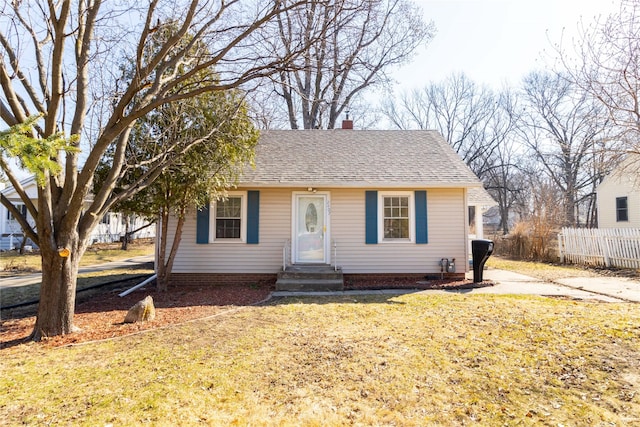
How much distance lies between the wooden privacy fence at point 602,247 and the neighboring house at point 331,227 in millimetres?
5900

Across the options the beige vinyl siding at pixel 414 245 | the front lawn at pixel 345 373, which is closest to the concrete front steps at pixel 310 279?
the beige vinyl siding at pixel 414 245

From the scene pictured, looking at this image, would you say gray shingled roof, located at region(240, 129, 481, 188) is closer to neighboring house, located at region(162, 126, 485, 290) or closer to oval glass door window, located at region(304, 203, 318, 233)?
neighboring house, located at region(162, 126, 485, 290)

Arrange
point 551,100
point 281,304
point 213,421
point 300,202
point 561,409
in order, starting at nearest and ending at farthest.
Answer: point 213,421 < point 561,409 < point 281,304 < point 300,202 < point 551,100

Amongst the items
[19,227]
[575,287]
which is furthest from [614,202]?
[19,227]

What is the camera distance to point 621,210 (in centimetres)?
1861

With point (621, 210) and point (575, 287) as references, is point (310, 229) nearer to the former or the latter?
point (575, 287)

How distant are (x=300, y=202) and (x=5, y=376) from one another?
719 cm

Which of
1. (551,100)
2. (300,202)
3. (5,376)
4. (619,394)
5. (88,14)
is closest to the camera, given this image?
(619,394)

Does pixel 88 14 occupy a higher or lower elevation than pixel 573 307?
higher

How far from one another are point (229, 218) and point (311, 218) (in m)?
2.33

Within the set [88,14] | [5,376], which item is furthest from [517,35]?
[5,376]

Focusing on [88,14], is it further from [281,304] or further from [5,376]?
[281,304]

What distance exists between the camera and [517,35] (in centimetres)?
785

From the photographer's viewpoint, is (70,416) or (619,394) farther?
(619,394)
